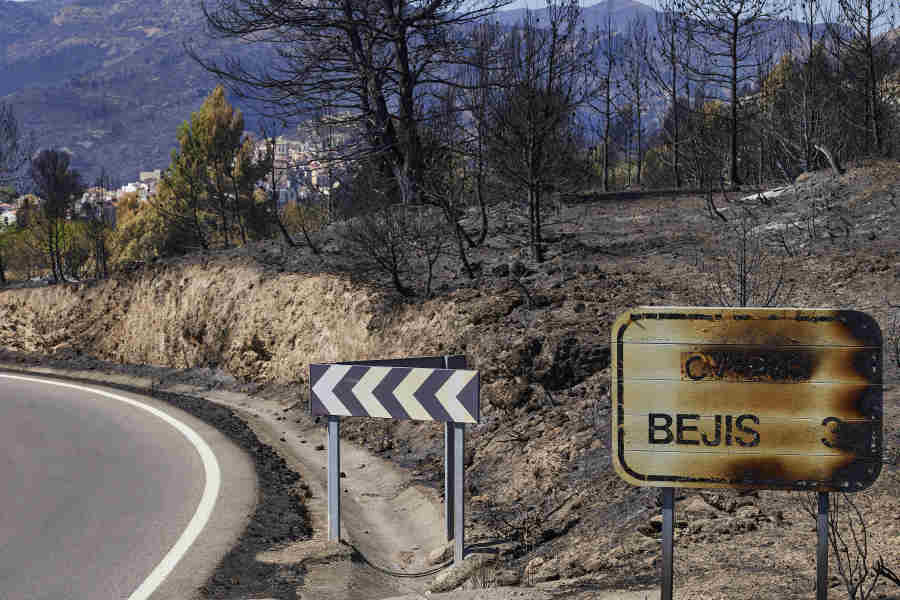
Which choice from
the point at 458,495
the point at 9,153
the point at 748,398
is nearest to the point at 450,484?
the point at 458,495

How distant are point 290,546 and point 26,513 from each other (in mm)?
3073

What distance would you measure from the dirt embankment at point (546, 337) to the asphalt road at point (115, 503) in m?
2.19

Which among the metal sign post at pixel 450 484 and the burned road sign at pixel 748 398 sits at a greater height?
the burned road sign at pixel 748 398

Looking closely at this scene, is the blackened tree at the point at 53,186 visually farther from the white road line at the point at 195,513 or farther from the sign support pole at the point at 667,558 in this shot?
the sign support pole at the point at 667,558

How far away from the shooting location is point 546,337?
38.0 ft

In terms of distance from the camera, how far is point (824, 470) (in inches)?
164

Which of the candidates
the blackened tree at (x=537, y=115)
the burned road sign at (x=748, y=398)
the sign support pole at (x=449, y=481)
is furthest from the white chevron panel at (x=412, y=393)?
the blackened tree at (x=537, y=115)

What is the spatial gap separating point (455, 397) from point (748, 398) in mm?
2926

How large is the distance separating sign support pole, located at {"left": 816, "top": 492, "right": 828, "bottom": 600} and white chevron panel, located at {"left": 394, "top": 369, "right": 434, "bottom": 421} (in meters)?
3.32

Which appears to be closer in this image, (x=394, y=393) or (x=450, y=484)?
(x=394, y=393)

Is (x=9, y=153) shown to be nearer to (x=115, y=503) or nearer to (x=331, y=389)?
(x=115, y=503)

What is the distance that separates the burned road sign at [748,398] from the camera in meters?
4.14

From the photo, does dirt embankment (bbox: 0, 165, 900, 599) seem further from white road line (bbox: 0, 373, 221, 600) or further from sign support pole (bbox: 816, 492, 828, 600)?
white road line (bbox: 0, 373, 221, 600)

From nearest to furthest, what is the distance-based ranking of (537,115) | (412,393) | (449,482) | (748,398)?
(748,398), (412,393), (449,482), (537,115)
